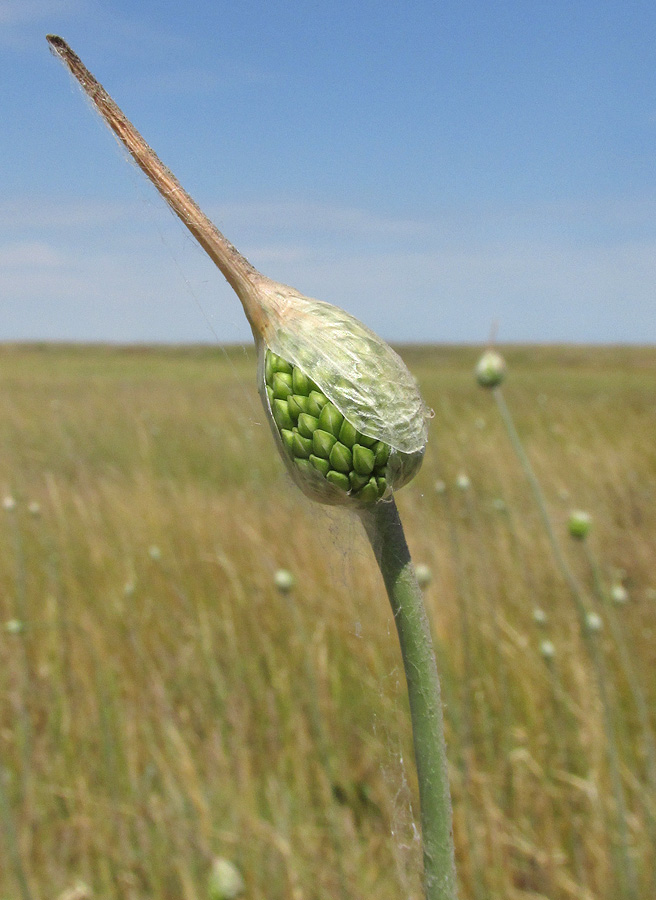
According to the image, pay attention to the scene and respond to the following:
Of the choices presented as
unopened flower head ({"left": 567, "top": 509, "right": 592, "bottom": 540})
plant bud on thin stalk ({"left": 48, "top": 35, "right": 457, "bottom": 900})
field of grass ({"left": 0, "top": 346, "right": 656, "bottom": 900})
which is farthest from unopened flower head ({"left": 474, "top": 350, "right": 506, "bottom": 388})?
plant bud on thin stalk ({"left": 48, "top": 35, "right": 457, "bottom": 900})

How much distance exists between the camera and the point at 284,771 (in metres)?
2.21

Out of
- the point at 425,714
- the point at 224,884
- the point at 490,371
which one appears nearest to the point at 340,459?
the point at 425,714

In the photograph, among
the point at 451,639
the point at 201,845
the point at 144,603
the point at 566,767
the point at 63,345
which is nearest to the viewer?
the point at 201,845

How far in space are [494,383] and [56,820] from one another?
5.58ft

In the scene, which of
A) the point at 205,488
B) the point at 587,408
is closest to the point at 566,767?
the point at 205,488

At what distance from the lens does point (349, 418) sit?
1.25ft

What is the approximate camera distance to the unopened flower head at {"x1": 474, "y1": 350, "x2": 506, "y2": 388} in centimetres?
179

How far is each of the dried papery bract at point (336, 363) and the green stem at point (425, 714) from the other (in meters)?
0.05

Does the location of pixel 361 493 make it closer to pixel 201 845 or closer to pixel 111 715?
pixel 201 845

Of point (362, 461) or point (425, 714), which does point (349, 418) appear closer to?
point (362, 461)

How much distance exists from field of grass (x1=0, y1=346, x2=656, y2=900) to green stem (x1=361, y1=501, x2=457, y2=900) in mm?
136

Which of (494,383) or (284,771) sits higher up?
(494,383)

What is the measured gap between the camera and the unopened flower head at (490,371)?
1.79 m

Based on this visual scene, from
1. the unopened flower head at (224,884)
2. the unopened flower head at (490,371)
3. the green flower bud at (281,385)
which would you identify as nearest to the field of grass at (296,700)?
the green flower bud at (281,385)
